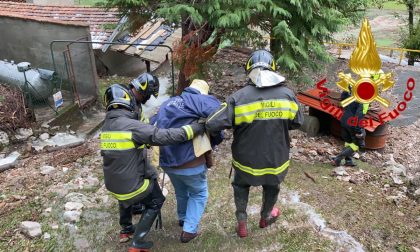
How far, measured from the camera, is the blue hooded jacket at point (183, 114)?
11.2ft

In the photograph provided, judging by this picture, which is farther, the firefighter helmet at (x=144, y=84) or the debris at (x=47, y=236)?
the debris at (x=47, y=236)

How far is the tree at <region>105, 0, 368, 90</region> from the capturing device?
5.70 meters

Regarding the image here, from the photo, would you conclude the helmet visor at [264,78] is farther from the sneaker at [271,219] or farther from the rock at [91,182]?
the rock at [91,182]

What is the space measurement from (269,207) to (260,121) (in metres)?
1.11

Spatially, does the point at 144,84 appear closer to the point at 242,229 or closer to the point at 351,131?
the point at 242,229

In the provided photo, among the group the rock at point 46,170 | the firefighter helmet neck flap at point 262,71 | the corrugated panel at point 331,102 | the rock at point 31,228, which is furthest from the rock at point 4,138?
the corrugated panel at point 331,102

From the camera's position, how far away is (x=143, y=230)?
364cm

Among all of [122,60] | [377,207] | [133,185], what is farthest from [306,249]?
[122,60]

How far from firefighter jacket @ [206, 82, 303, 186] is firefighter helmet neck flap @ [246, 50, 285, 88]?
0.20 feet

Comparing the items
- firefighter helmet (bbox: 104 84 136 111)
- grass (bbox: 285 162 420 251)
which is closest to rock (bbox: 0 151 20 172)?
firefighter helmet (bbox: 104 84 136 111)

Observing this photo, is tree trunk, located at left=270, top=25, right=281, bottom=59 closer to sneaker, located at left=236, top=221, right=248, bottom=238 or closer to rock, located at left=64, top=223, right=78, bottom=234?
sneaker, located at left=236, top=221, right=248, bottom=238

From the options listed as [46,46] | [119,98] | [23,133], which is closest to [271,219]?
[119,98]

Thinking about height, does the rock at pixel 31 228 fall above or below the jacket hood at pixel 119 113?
below

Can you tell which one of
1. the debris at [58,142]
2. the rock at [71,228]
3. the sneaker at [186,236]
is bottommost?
the debris at [58,142]
